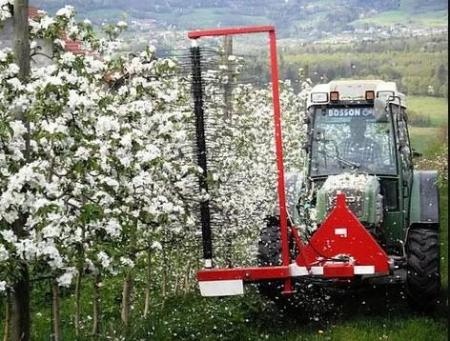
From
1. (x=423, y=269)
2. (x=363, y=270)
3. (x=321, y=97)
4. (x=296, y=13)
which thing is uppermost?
(x=296, y=13)

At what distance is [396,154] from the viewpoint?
397 inches

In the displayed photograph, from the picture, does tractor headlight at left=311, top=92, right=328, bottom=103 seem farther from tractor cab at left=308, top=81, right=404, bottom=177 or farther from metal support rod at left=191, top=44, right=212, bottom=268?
metal support rod at left=191, top=44, right=212, bottom=268

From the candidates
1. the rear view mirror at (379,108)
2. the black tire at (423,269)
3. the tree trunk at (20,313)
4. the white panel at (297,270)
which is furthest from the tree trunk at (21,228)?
the rear view mirror at (379,108)

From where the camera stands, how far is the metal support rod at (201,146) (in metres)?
8.06

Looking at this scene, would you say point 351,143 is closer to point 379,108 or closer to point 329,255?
point 379,108

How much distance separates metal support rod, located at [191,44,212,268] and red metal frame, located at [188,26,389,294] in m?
0.27

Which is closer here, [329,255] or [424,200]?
[329,255]

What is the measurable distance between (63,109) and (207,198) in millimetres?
2697

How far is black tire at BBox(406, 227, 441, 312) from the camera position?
29.7 feet

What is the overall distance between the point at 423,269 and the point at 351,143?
1827mm

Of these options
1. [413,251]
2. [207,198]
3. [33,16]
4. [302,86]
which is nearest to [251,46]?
[207,198]

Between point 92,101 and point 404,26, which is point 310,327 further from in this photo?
point 404,26

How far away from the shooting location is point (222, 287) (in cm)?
842

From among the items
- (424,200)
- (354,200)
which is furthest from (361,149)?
(424,200)
